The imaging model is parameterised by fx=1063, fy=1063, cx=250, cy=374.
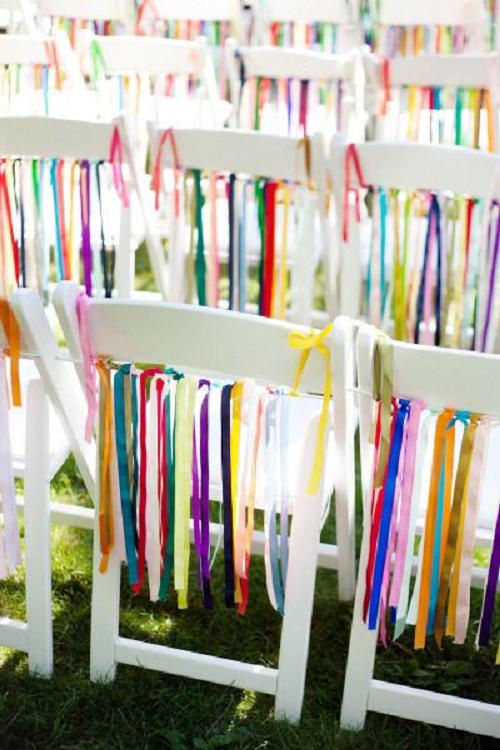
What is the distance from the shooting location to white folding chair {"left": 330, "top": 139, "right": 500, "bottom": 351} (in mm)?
2650

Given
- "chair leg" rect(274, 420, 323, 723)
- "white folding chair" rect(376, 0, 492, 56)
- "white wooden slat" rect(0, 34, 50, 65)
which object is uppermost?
"white folding chair" rect(376, 0, 492, 56)

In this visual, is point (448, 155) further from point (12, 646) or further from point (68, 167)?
point (12, 646)

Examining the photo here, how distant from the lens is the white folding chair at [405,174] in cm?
265

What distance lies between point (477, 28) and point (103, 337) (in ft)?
10.8

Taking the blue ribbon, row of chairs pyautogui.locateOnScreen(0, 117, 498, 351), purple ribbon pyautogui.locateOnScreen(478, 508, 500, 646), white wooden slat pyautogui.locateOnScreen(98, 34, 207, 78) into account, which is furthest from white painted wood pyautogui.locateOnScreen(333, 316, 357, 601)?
white wooden slat pyautogui.locateOnScreen(98, 34, 207, 78)

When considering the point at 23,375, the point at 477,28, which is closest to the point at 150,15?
the point at 477,28

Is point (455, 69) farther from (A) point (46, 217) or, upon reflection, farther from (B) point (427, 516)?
(B) point (427, 516)

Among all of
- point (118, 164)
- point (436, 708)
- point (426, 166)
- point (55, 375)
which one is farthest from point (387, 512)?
point (118, 164)

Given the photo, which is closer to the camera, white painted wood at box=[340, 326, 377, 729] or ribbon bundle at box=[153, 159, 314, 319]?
white painted wood at box=[340, 326, 377, 729]

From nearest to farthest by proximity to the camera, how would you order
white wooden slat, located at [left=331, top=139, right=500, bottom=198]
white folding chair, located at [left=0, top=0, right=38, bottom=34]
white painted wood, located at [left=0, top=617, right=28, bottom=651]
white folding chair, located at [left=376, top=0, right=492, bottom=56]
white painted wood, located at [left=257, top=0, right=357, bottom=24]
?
1. white painted wood, located at [left=0, top=617, right=28, bottom=651]
2. white wooden slat, located at [left=331, top=139, right=500, bottom=198]
3. white folding chair, located at [left=376, top=0, right=492, bottom=56]
4. white folding chair, located at [left=0, top=0, right=38, bottom=34]
5. white painted wood, located at [left=257, top=0, right=357, bottom=24]

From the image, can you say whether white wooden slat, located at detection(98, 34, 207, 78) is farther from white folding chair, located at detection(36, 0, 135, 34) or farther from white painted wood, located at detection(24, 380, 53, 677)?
white painted wood, located at detection(24, 380, 53, 677)

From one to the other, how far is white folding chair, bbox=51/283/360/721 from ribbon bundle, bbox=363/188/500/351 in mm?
783

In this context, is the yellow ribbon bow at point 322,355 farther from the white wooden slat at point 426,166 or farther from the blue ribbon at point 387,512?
the white wooden slat at point 426,166

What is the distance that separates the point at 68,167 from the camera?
3092 millimetres
